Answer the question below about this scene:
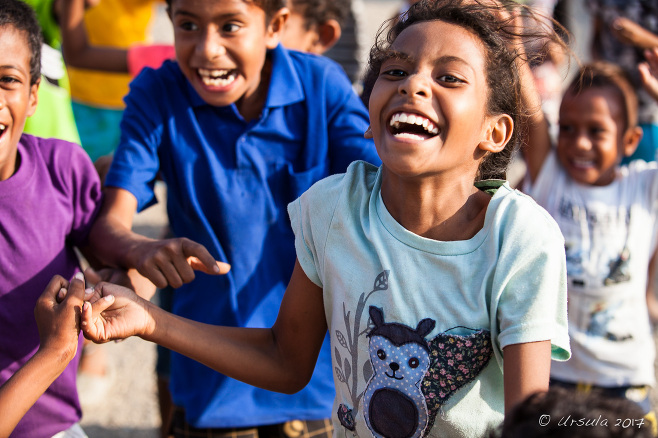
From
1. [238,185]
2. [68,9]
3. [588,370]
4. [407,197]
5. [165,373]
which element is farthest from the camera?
[68,9]

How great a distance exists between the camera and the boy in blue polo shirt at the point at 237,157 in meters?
2.04

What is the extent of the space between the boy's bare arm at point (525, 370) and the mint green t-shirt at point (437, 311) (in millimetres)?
18

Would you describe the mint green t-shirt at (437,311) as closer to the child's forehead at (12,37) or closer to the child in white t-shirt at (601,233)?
the child's forehead at (12,37)

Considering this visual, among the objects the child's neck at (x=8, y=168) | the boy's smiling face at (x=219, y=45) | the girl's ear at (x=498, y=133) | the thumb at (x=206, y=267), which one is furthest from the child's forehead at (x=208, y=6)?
the girl's ear at (x=498, y=133)

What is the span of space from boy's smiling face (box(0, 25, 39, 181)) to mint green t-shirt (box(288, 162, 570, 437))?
0.78 metres

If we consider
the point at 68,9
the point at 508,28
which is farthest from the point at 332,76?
the point at 68,9

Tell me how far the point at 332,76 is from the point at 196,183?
48 cm

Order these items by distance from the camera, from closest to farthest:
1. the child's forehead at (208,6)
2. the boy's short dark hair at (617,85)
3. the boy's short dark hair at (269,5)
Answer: the child's forehead at (208,6)
the boy's short dark hair at (269,5)
the boy's short dark hair at (617,85)

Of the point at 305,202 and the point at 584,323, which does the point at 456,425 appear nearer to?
the point at 305,202

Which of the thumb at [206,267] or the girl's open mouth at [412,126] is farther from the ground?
the girl's open mouth at [412,126]

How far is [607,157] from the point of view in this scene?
117 inches

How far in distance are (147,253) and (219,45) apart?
2.10 feet

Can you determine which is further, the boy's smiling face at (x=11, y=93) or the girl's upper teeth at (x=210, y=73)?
the girl's upper teeth at (x=210, y=73)

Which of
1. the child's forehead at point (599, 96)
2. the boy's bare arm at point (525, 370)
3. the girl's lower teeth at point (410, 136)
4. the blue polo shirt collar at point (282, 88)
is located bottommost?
the boy's bare arm at point (525, 370)
